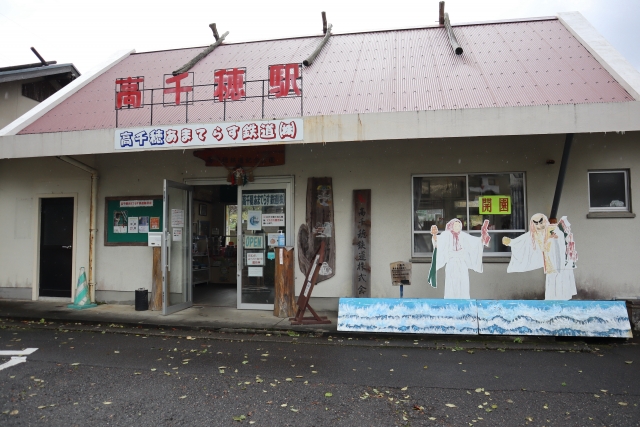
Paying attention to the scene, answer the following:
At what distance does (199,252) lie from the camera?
12492 millimetres

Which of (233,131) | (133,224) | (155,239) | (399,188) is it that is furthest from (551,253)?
(133,224)

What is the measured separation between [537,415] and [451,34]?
9678 millimetres

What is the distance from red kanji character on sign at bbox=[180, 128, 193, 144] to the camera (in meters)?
7.75

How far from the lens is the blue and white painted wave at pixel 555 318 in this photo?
260 inches

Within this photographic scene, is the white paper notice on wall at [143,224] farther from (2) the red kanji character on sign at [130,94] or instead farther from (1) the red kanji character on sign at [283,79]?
(1) the red kanji character on sign at [283,79]

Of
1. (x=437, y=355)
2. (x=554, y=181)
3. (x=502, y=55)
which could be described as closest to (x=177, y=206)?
(x=437, y=355)

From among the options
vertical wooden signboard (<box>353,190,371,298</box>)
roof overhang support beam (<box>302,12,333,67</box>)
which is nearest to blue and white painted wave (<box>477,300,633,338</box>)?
vertical wooden signboard (<box>353,190,371,298</box>)

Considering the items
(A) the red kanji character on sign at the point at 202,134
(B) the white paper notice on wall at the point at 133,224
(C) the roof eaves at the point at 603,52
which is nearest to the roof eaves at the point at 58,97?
(B) the white paper notice on wall at the point at 133,224

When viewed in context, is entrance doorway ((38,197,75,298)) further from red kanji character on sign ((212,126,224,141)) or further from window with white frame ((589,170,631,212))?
window with white frame ((589,170,631,212))

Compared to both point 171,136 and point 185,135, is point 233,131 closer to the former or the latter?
point 185,135

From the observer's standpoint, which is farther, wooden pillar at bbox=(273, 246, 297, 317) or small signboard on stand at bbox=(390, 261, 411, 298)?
wooden pillar at bbox=(273, 246, 297, 317)

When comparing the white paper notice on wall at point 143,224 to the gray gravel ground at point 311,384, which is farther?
the white paper notice on wall at point 143,224

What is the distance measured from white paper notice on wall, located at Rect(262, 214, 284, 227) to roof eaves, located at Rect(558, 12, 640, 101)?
21.2 feet

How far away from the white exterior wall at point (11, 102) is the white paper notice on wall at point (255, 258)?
7568 mm
